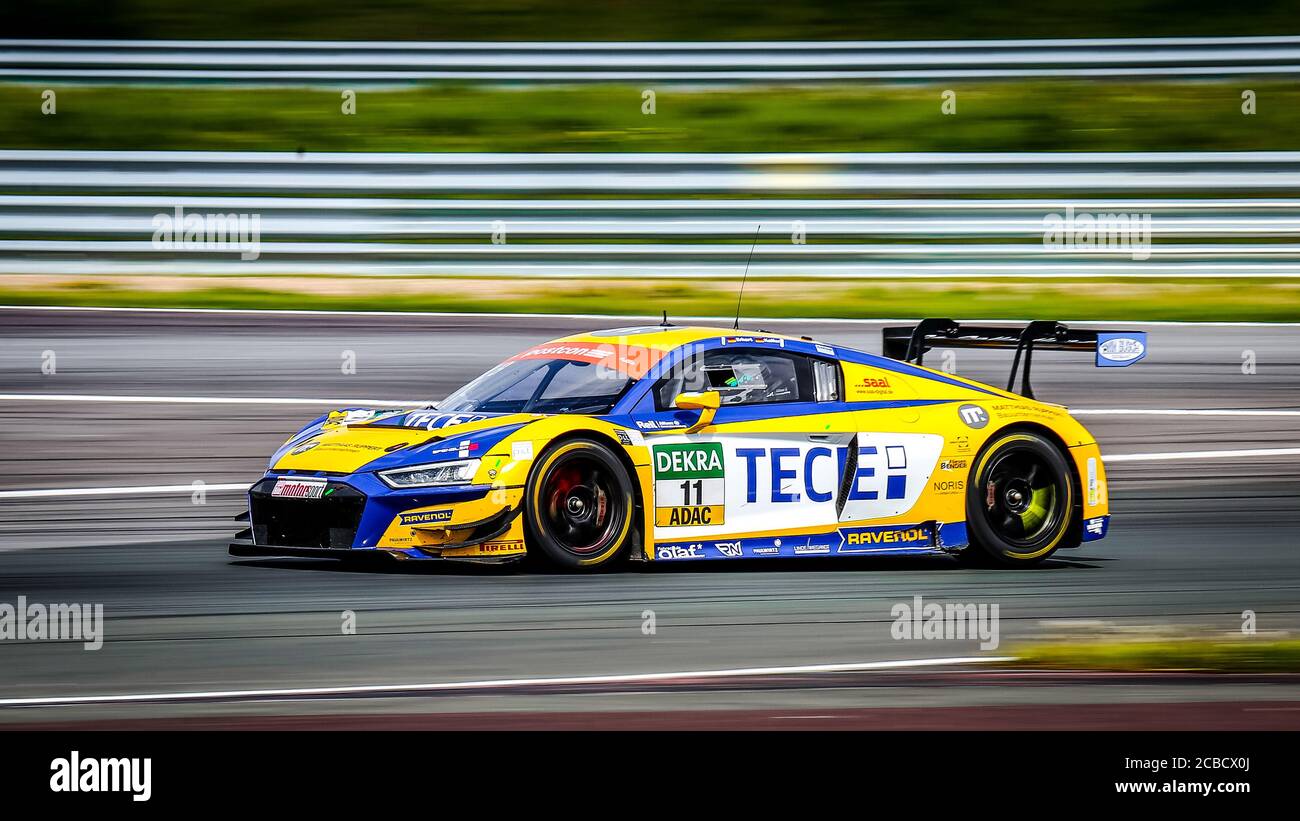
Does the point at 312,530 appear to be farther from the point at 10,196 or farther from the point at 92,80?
the point at 92,80

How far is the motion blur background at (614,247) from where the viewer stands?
877cm

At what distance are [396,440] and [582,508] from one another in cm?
97

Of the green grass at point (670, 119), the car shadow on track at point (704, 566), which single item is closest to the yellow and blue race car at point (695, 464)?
the car shadow on track at point (704, 566)

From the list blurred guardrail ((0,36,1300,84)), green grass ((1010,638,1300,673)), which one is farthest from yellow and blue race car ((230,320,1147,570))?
blurred guardrail ((0,36,1300,84))

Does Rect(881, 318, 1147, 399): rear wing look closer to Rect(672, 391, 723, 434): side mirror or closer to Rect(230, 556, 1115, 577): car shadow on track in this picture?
Rect(230, 556, 1115, 577): car shadow on track

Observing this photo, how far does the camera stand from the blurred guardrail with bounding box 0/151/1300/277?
1681 cm

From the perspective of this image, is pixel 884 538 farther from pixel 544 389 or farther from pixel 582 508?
pixel 544 389

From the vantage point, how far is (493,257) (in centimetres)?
1694

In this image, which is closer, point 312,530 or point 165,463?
point 312,530

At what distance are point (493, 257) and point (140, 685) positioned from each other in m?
10.7

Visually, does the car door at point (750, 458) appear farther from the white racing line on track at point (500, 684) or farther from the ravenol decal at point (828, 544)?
the white racing line on track at point (500, 684)

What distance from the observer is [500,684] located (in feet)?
21.5
